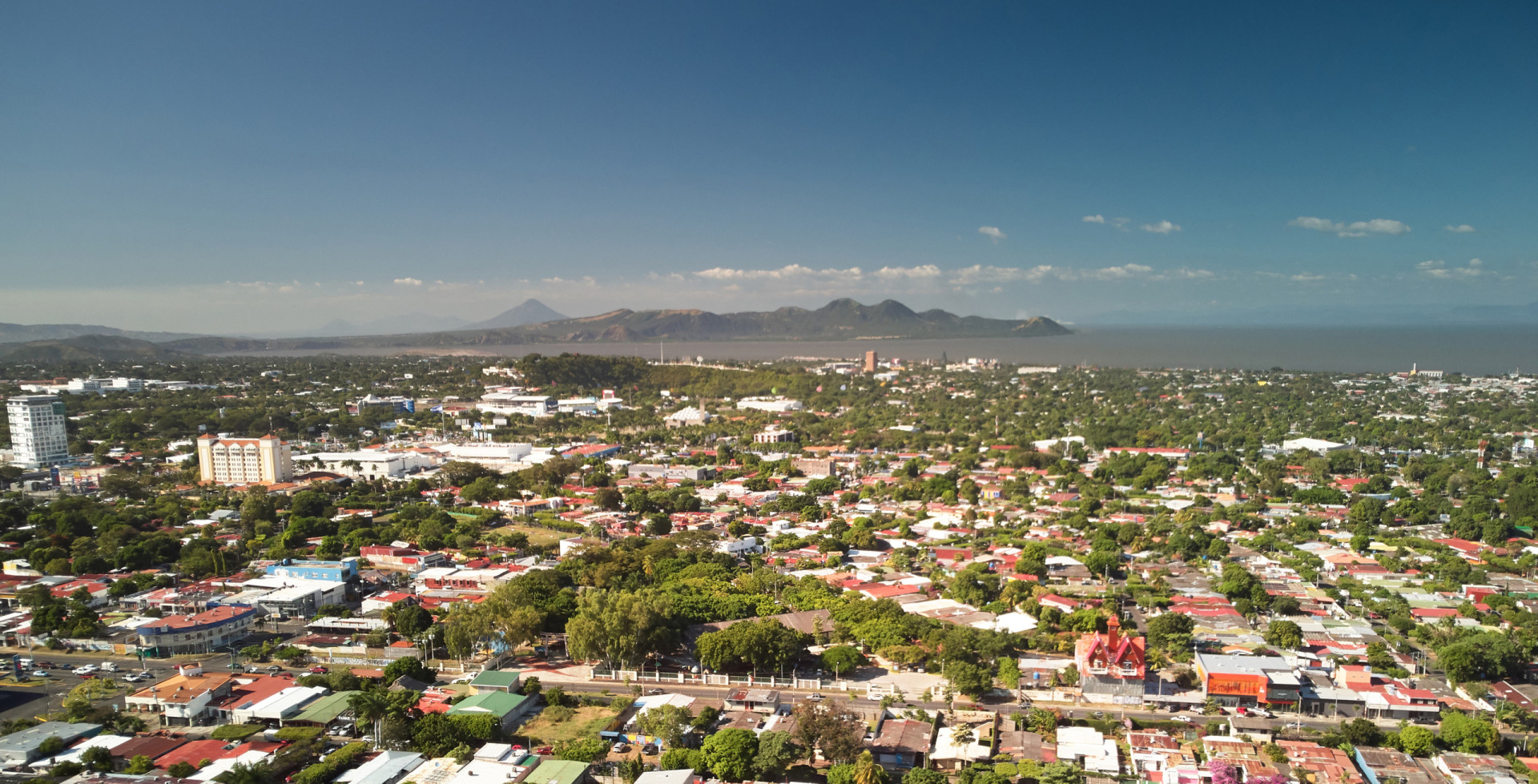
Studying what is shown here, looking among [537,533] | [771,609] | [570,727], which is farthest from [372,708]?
[537,533]

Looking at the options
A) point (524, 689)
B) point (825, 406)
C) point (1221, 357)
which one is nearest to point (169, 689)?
point (524, 689)

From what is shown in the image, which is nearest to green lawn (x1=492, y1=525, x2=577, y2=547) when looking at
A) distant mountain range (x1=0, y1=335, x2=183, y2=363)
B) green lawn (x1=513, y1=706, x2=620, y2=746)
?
green lawn (x1=513, y1=706, x2=620, y2=746)

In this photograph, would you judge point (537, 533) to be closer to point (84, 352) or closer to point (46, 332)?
point (84, 352)

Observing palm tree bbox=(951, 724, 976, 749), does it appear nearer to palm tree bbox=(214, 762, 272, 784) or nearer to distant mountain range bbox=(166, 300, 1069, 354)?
palm tree bbox=(214, 762, 272, 784)

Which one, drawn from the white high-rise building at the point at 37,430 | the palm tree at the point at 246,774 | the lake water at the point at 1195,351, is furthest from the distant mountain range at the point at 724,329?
the palm tree at the point at 246,774

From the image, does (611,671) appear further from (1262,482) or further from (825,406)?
(825,406)

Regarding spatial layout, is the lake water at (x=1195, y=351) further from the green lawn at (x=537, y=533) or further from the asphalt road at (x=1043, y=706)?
the green lawn at (x=537, y=533)
